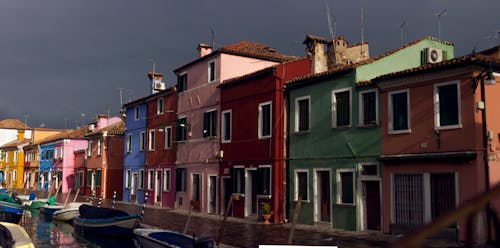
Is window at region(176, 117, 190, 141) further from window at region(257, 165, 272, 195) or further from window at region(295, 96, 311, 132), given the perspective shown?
window at region(295, 96, 311, 132)

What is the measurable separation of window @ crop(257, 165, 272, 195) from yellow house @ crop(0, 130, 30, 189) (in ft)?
176

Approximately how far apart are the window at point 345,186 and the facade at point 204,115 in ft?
29.3

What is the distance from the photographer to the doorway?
66.2 feet

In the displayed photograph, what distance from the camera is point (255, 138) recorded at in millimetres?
24156

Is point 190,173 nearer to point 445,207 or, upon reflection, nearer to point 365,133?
point 365,133

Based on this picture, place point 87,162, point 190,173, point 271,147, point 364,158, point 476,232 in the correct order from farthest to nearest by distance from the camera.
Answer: point 87,162 < point 190,173 < point 271,147 < point 364,158 < point 476,232

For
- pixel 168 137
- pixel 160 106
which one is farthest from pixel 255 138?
pixel 160 106

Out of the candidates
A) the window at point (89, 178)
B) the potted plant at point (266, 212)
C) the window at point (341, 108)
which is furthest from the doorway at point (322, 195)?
the window at point (89, 178)

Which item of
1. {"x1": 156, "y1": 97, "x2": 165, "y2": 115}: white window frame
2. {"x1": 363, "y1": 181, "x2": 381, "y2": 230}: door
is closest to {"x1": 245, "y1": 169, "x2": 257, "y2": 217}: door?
{"x1": 363, "y1": 181, "x2": 381, "y2": 230}: door

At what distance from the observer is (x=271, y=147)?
22906mm

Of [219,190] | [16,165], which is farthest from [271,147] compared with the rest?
Answer: [16,165]

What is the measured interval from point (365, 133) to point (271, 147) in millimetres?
5575

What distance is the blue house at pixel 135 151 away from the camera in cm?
3662

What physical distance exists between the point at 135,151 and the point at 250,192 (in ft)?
54.2
